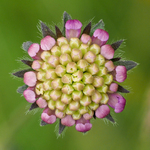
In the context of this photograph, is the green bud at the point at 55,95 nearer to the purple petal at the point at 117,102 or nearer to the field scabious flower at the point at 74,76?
the field scabious flower at the point at 74,76

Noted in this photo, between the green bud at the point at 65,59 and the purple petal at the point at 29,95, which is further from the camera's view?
the purple petal at the point at 29,95

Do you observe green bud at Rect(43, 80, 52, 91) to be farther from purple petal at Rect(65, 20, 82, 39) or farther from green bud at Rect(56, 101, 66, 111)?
purple petal at Rect(65, 20, 82, 39)

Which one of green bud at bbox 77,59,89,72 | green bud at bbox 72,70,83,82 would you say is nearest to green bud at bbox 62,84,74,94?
green bud at bbox 72,70,83,82

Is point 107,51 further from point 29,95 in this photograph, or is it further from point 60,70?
point 29,95

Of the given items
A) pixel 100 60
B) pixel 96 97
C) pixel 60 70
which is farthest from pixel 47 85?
pixel 100 60

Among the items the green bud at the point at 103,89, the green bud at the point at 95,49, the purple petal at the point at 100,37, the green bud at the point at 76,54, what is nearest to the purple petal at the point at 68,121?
the green bud at the point at 103,89

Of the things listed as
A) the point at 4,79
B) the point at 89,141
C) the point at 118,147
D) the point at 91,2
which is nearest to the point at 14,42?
the point at 4,79
